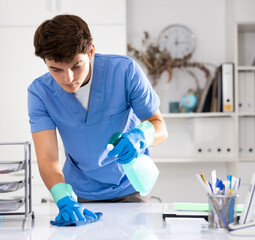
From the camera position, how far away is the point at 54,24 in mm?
1276

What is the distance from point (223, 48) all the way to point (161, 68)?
498 mm

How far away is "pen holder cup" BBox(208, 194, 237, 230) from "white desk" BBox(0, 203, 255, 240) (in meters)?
0.03

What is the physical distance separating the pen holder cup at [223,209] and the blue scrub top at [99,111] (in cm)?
60

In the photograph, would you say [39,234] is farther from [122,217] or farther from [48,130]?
[48,130]

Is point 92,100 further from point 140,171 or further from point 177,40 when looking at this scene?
point 177,40

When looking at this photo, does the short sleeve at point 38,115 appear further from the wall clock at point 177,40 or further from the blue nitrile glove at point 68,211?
the wall clock at point 177,40

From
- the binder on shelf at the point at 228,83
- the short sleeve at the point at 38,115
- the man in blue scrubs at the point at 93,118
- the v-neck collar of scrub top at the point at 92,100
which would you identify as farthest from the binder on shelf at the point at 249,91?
the short sleeve at the point at 38,115

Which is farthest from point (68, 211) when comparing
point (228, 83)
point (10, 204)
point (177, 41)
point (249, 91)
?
point (177, 41)

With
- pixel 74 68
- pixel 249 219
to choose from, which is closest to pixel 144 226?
pixel 249 219

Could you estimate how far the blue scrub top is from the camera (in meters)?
1.54

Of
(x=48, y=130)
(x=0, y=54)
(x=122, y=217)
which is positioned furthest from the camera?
(x=0, y=54)

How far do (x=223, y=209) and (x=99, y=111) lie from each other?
68 centimetres

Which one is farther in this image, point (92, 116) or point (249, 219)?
point (92, 116)

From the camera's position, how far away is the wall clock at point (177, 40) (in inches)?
122
